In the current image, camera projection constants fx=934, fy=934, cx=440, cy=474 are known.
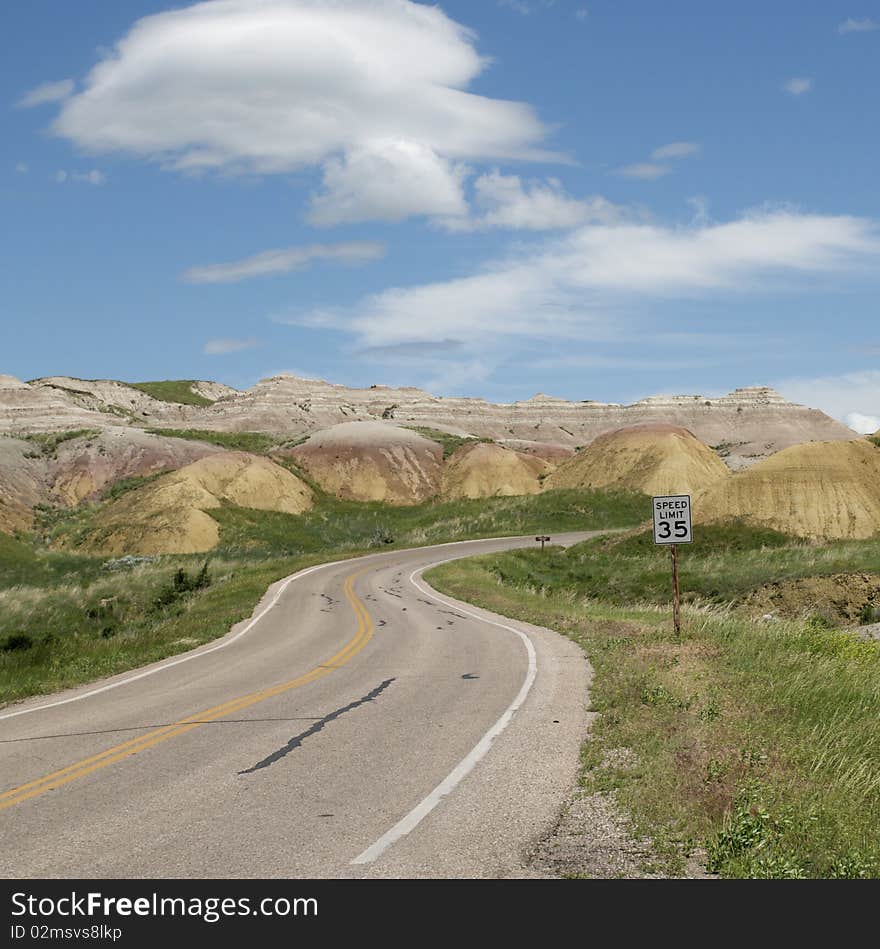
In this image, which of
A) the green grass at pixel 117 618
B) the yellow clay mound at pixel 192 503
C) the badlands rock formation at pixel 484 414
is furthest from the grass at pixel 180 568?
the badlands rock formation at pixel 484 414

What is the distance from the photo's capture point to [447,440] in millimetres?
111188

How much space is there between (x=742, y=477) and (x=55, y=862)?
57.1 m

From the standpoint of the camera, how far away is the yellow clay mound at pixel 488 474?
92.6 m

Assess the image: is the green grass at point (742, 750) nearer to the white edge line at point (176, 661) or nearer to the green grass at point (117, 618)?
the white edge line at point (176, 661)

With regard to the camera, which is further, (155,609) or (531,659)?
(155,609)

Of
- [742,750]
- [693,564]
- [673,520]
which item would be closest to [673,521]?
[673,520]

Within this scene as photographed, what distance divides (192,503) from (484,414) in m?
86.9

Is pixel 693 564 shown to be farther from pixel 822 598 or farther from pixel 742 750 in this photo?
pixel 742 750

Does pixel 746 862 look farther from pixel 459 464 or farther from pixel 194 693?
pixel 459 464

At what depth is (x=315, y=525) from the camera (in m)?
76.1

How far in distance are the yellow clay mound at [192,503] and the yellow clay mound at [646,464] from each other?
26.2 meters

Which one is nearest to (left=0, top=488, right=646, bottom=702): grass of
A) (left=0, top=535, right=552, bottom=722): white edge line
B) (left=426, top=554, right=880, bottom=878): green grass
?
(left=0, top=535, right=552, bottom=722): white edge line

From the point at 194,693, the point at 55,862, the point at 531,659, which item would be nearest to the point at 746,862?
the point at 55,862

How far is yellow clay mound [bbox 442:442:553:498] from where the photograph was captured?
3644 inches
